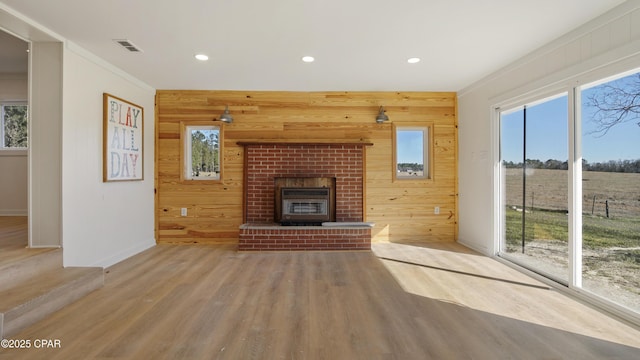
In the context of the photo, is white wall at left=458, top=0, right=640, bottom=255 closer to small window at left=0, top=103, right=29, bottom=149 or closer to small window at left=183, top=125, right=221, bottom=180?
small window at left=183, top=125, right=221, bottom=180

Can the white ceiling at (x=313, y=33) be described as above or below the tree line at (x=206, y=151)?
above

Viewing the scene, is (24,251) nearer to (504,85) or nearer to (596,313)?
(596,313)

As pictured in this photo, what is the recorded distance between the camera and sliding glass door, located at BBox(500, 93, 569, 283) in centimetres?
300

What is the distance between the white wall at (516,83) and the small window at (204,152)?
397cm

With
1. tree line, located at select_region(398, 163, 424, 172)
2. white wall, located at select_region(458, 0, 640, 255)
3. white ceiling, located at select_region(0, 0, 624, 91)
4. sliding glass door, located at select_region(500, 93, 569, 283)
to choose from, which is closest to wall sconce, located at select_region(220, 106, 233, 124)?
white ceiling, located at select_region(0, 0, 624, 91)

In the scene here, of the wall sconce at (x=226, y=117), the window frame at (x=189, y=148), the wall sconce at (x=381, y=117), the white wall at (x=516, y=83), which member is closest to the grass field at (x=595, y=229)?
the white wall at (x=516, y=83)

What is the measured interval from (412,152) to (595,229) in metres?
2.69

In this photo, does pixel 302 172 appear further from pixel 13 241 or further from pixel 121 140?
pixel 13 241

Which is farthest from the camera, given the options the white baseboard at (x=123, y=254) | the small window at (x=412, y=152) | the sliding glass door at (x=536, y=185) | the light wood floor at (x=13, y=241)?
the small window at (x=412, y=152)

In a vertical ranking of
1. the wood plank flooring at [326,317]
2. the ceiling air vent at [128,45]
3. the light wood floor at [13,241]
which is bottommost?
the wood plank flooring at [326,317]

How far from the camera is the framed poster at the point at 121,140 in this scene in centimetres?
362

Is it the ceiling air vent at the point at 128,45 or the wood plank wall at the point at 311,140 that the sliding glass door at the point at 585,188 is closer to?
the wood plank wall at the point at 311,140

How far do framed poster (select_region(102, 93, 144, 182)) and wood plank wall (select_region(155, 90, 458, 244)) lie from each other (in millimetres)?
475

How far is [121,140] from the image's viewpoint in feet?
12.9
